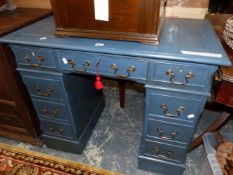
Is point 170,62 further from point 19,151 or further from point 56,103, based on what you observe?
point 19,151

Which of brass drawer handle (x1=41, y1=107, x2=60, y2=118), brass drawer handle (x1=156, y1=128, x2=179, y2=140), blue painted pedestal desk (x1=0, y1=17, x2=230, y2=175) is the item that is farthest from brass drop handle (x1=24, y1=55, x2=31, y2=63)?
brass drawer handle (x1=156, y1=128, x2=179, y2=140)

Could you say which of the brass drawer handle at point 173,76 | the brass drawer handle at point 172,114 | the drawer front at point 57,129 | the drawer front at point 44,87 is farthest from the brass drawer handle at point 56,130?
the brass drawer handle at point 173,76

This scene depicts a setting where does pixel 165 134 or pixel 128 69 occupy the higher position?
pixel 128 69

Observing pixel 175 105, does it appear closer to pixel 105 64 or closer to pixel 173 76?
pixel 173 76

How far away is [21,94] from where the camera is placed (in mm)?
1329

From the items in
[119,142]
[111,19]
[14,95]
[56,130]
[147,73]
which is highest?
[111,19]

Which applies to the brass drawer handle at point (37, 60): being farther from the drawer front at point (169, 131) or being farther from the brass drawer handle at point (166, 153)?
the brass drawer handle at point (166, 153)

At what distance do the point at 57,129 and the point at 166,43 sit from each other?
0.96 metres

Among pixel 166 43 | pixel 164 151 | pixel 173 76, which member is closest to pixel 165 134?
pixel 164 151

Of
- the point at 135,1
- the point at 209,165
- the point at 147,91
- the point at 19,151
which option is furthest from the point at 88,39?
the point at 19,151

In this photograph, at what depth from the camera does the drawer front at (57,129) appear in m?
1.39

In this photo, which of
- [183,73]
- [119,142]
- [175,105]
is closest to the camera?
[183,73]

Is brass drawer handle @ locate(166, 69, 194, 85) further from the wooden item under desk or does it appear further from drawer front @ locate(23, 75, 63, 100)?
the wooden item under desk

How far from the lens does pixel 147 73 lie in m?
0.96
